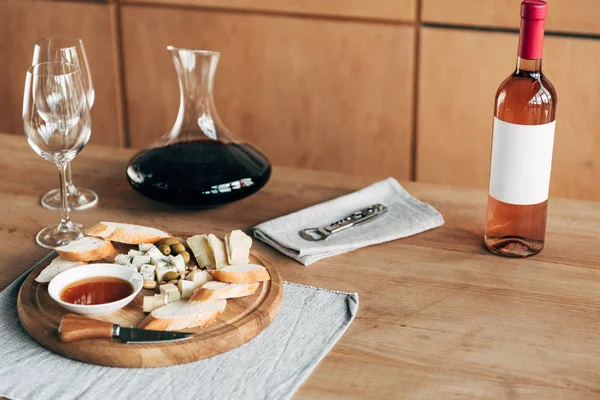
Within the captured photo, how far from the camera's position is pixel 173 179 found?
1415 mm

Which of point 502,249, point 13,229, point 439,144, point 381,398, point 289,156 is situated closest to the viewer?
point 381,398

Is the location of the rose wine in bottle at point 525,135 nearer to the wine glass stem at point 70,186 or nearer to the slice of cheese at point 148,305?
the slice of cheese at point 148,305

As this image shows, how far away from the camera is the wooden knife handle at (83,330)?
3.34 ft

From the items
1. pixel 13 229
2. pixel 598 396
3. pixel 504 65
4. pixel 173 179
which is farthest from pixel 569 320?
pixel 504 65

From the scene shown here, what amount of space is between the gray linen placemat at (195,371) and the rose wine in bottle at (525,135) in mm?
329

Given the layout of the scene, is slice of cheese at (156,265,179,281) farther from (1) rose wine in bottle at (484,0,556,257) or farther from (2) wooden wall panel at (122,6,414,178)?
(2) wooden wall panel at (122,6,414,178)

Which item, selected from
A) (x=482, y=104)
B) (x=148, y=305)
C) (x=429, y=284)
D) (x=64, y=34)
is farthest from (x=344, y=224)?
(x=64, y=34)

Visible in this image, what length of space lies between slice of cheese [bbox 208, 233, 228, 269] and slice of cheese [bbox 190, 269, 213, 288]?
0.04 metres

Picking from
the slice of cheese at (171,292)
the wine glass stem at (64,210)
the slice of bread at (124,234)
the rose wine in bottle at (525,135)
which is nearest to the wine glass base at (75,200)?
the wine glass stem at (64,210)

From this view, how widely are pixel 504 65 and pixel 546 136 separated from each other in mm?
1200

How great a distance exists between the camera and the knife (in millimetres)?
1017

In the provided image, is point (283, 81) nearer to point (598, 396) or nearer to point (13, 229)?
point (13, 229)

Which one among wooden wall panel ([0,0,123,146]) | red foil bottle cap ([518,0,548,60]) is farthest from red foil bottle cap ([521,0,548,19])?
wooden wall panel ([0,0,123,146])

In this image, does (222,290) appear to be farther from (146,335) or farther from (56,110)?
(56,110)
